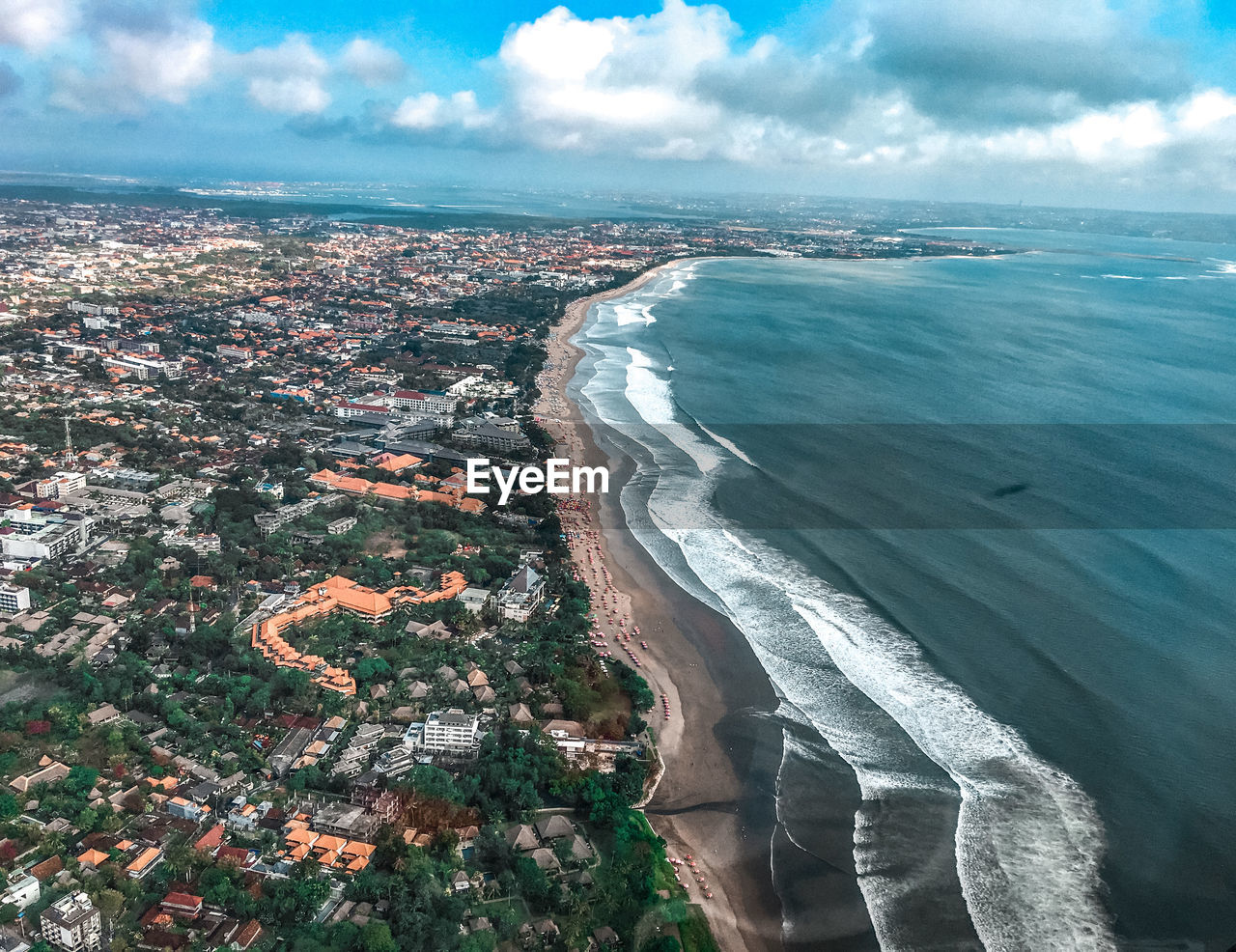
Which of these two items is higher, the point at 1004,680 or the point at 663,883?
the point at 1004,680

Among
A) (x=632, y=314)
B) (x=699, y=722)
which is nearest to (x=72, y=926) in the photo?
(x=699, y=722)

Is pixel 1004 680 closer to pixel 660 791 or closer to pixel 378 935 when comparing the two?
pixel 660 791

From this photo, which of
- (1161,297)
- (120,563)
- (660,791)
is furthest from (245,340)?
(1161,297)

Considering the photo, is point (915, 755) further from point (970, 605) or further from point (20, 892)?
point (20, 892)

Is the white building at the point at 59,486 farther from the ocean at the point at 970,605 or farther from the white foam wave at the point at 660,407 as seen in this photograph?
the white foam wave at the point at 660,407

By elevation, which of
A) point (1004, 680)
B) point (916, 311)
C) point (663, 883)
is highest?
point (916, 311)

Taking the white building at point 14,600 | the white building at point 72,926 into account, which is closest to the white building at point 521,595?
the white building at point 72,926
